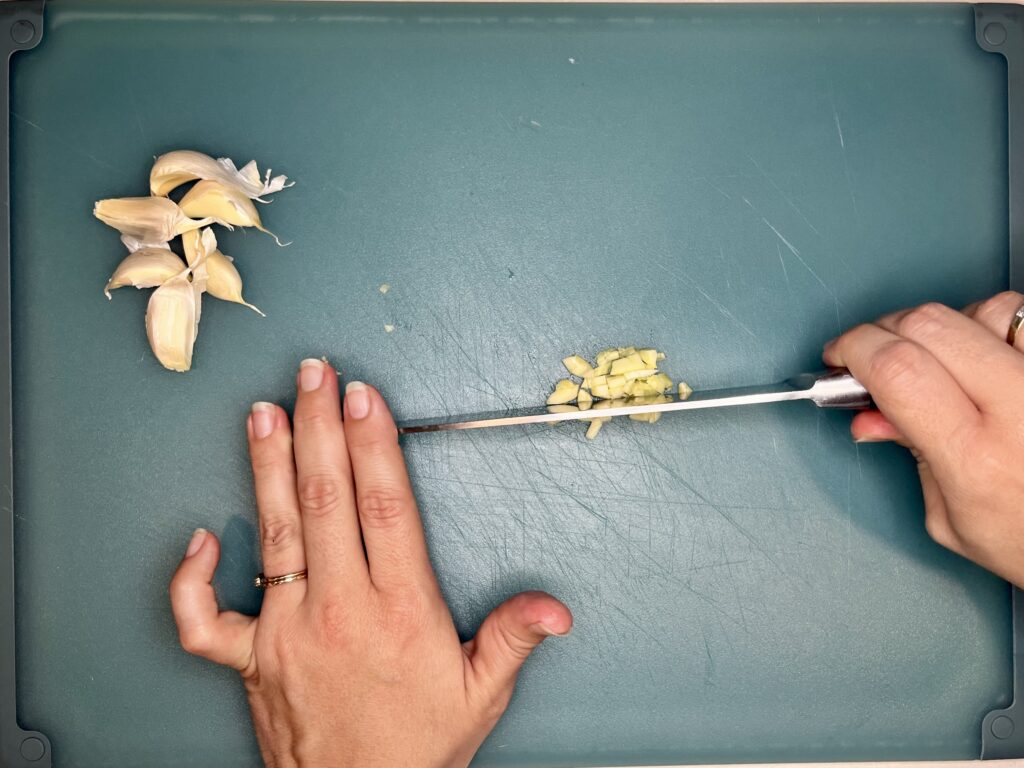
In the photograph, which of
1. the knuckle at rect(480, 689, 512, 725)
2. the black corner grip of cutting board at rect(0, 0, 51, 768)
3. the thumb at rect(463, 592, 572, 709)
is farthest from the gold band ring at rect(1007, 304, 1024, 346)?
the black corner grip of cutting board at rect(0, 0, 51, 768)

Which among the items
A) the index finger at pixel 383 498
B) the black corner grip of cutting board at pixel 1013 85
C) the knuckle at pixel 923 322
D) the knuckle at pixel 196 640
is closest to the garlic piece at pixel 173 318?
the index finger at pixel 383 498

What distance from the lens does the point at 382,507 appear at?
1060mm

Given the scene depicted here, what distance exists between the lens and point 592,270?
3.80 feet

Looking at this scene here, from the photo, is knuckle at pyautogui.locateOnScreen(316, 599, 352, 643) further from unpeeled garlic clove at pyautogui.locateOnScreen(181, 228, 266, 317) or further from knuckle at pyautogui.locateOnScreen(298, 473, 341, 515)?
unpeeled garlic clove at pyautogui.locateOnScreen(181, 228, 266, 317)

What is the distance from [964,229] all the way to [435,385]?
721 millimetres

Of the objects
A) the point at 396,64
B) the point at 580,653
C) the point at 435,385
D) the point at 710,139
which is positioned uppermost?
the point at 396,64

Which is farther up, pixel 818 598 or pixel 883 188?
pixel 883 188

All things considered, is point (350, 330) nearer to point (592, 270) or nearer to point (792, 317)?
point (592, 270)

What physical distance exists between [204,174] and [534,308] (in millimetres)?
437

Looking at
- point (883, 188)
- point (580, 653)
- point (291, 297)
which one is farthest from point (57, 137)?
point (883, 188)

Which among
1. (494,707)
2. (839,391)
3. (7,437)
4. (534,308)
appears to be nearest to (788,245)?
(839,391)

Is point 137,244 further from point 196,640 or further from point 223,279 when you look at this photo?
point 196,640

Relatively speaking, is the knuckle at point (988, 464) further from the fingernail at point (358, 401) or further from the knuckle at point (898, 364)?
the fingernail at point (358, 401)

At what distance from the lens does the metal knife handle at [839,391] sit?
1.03 m
